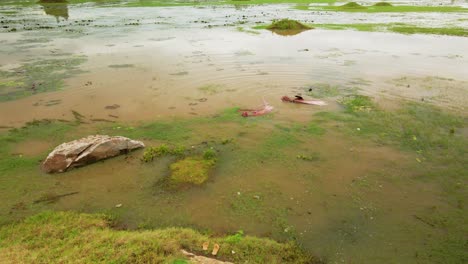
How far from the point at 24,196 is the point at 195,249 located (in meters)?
4.42

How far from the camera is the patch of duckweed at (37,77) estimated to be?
14242 millimetres

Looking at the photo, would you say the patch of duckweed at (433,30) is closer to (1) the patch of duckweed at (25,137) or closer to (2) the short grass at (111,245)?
(1) the patch of duckweed at (25,137)

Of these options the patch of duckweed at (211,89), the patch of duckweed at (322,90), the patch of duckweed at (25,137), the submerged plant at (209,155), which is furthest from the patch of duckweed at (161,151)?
the patch of duckweed at (322,90)

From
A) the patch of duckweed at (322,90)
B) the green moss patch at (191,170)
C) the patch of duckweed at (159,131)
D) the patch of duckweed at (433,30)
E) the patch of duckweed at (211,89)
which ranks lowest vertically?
the green moss patch at (191,170)

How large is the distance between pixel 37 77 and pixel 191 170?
1195 cm

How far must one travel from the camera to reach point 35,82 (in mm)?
15305

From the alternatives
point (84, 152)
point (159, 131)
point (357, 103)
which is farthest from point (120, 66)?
point (357, 103)

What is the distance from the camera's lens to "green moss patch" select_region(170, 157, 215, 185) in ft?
26.4

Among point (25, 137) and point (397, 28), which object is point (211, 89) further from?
point (397, 28)

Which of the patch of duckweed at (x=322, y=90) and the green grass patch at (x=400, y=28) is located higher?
the green grass patch at (x=400, y=28)

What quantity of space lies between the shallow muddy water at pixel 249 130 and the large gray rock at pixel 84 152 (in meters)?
0.25

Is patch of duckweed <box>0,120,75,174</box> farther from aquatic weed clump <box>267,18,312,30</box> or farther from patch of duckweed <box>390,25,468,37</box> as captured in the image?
patch of duckweed <box>390,25,468,37</box>

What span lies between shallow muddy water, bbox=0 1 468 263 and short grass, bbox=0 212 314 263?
0.44 meters

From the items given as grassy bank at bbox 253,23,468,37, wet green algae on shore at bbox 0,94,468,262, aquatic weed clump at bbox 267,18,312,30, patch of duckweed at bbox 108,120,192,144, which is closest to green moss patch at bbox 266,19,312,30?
aquatic weed clump at bbox 267,18,312,30
